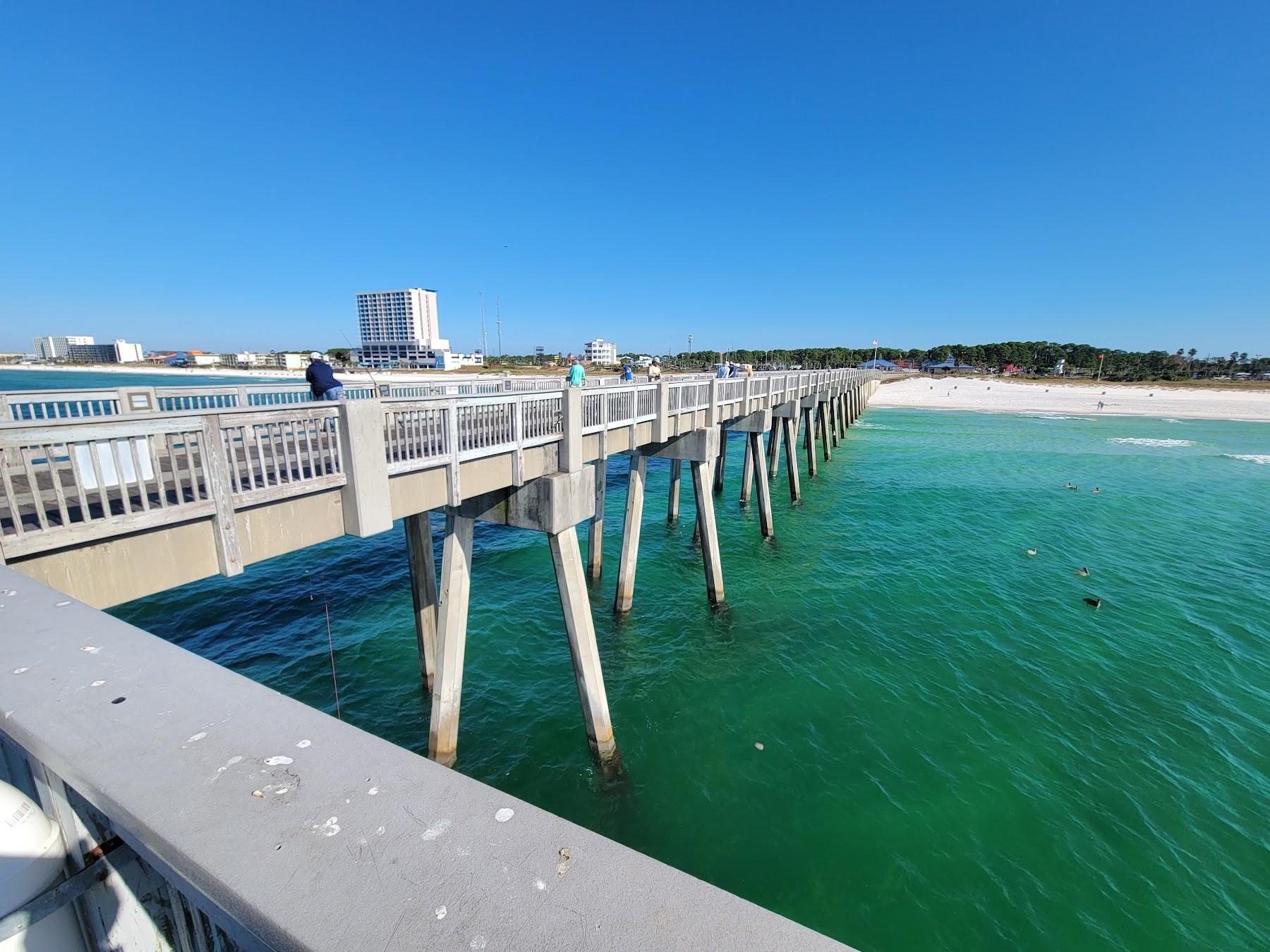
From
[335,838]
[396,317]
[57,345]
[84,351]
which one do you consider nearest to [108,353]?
[84,351]

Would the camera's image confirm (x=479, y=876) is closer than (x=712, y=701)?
Yes

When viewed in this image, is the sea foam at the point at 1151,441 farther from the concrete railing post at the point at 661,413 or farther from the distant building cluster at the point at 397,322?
the distant building cluster at the point at 397,322

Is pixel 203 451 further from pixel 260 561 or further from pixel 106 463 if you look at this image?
pixel 260 561

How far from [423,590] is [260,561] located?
484cm

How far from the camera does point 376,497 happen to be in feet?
Result: 18.4

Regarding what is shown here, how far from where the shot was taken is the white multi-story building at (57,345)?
581 feet

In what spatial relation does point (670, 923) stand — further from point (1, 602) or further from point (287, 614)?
point (287, 614)

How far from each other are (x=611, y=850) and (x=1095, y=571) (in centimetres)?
2104

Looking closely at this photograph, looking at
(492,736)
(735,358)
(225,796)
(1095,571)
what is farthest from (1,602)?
(735,358)

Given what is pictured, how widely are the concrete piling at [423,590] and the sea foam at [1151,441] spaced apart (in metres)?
54.9

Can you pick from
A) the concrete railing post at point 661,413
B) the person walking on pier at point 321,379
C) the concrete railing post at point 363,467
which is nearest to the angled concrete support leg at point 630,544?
the concrete railing post at point 661,413

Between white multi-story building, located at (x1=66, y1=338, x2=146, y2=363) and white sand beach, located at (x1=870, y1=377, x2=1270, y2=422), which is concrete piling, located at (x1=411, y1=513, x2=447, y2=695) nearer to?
white sand beach, located at (x1=870, y1=377, x2=1270, y2=422)

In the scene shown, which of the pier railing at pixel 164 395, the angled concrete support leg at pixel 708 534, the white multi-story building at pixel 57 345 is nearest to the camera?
the pier railing at pixel 164 395

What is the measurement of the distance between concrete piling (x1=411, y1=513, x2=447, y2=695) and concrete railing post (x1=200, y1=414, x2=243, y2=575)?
442 centimetres
